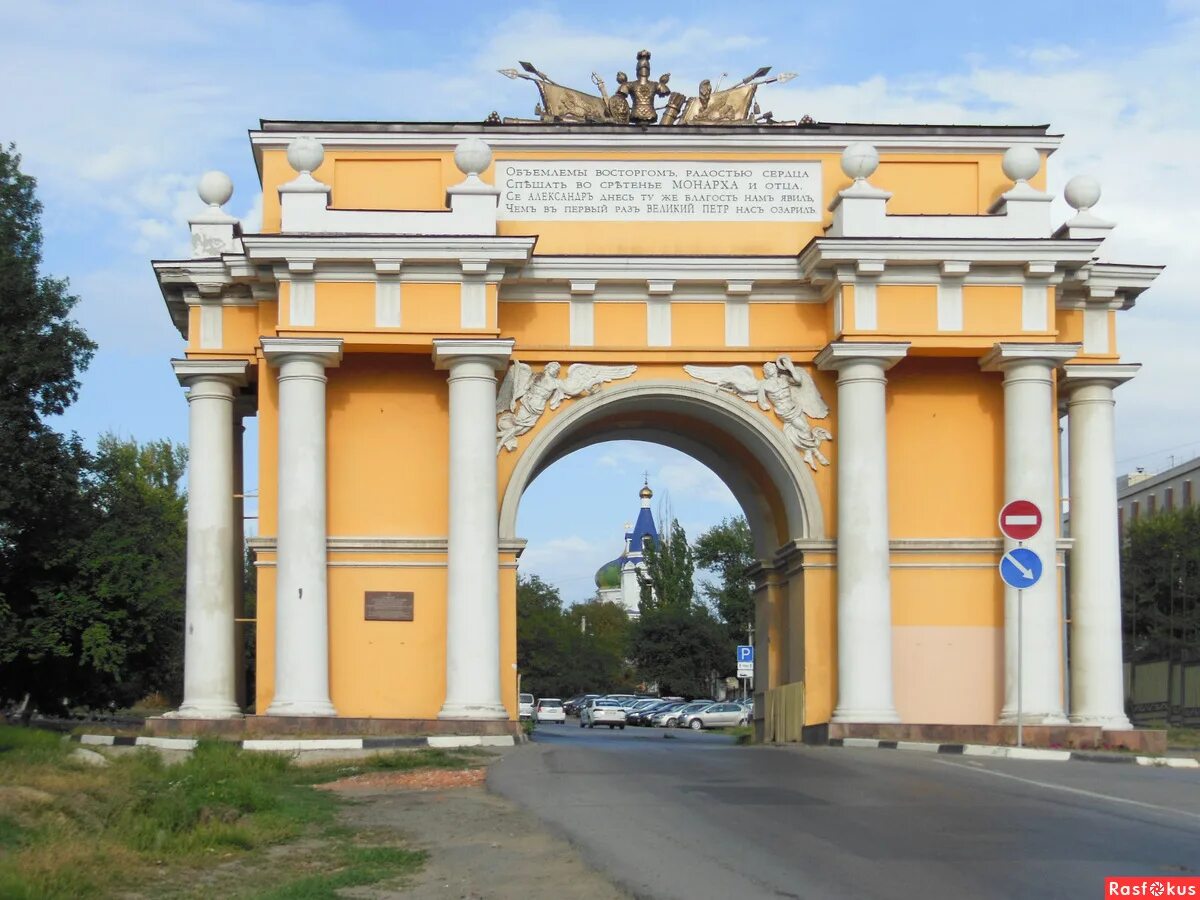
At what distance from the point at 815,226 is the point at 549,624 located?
80610 mm

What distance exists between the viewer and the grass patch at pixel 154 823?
36.5 feet

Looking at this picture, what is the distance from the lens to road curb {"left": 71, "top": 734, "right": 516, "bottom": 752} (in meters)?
22.8

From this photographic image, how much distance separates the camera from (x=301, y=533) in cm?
2500

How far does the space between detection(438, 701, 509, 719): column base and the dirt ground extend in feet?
20.9

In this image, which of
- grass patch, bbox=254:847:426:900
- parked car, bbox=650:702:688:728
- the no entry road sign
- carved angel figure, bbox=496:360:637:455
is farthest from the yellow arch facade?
parked car, bbox=650:702:688:728

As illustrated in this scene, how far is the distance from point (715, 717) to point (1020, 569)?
124ft

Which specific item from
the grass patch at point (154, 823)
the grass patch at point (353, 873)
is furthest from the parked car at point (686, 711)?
the grass patch at point (353, 873)

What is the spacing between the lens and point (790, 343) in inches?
1054

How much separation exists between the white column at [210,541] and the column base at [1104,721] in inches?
479

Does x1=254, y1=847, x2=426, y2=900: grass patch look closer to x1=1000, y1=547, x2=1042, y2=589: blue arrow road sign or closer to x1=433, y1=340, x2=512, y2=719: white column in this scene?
x1=1000, y1=547, x2=1042, y2=589: blue arrow road sign

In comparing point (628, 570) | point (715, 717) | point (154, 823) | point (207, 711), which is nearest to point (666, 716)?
point (715, 717)

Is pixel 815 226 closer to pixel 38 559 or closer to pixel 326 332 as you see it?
pixel 326 332

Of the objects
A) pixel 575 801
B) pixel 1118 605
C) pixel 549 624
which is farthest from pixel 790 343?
pixel 549 624

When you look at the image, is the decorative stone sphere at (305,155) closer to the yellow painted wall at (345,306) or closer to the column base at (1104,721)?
the yellow painted wall at (345,306)
